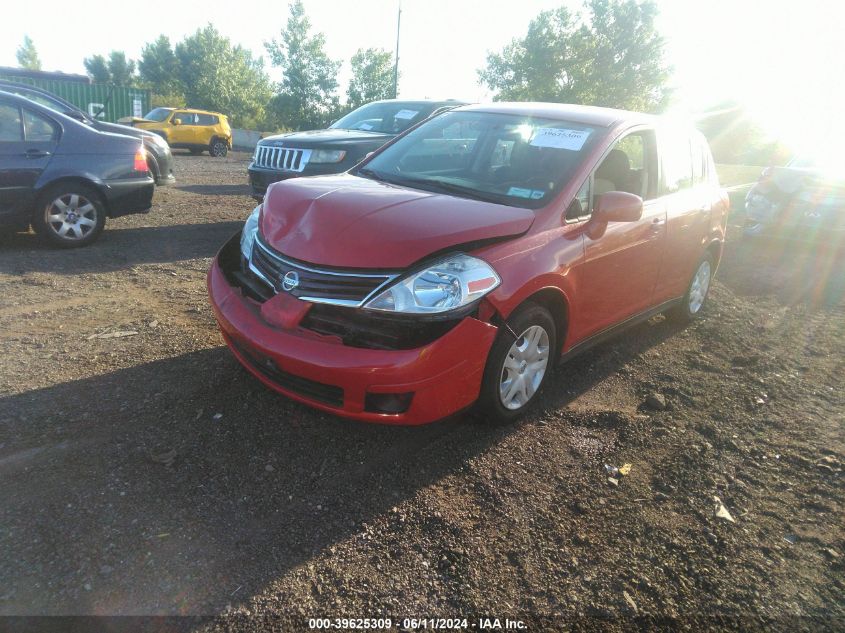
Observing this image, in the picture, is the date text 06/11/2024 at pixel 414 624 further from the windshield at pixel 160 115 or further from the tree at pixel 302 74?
the tree at pixel 302 74

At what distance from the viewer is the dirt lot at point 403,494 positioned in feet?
7.36

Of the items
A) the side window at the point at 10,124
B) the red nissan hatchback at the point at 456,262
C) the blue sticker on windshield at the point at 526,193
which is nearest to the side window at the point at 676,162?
the red nissan hatchback at the point at 456,262

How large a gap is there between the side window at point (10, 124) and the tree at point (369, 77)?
169ft

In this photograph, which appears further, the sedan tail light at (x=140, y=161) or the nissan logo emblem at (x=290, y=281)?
the sedan tail light at (x=140, y=161)

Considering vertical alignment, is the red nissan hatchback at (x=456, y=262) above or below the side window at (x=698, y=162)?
below

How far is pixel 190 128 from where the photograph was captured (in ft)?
77.0

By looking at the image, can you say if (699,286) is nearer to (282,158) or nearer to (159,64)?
(282,158)

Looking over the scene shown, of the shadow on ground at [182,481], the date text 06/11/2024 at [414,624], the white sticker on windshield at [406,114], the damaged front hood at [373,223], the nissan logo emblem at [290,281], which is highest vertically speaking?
the white sticker on windshield at [406,114]

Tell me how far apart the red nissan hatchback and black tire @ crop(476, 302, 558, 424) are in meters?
0.01

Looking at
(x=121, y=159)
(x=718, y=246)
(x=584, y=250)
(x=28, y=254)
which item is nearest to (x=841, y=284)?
(x=718, y=246)

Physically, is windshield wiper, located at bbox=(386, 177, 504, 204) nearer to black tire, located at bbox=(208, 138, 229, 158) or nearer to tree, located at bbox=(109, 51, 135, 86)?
black tire, located at bbox=(208, 138, 229, 158)

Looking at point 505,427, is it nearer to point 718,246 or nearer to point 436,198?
point 436,198

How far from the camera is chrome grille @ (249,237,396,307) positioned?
284cm

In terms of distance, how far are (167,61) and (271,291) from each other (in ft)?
243
